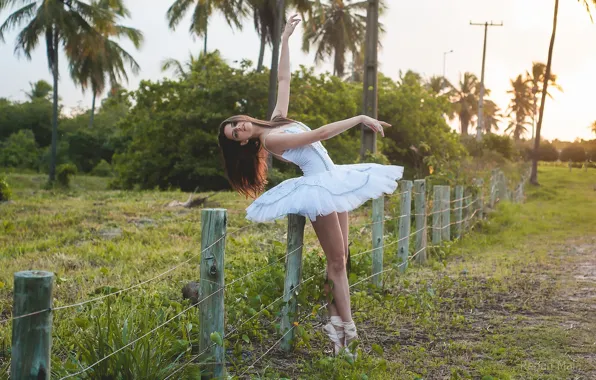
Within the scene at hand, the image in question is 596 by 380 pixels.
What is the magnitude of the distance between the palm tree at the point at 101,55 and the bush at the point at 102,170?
5476 millimetres

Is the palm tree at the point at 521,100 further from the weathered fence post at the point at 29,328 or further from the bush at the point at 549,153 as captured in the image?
the weathered fence post at the point at 29,328

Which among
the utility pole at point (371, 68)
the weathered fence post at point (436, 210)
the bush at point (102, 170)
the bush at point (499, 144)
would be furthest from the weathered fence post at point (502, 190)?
the bush at point (102, 170)

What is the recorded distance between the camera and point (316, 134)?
366 cm

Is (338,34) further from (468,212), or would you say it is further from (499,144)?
(468,212)

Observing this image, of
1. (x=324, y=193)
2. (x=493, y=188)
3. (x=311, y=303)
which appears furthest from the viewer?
(x=493, y=188)

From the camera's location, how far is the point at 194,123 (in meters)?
22.1

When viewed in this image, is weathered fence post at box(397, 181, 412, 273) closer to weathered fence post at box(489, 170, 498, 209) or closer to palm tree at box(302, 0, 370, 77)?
weathered fence post at box(489, 170, 498, 209)

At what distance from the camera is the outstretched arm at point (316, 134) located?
143 inches

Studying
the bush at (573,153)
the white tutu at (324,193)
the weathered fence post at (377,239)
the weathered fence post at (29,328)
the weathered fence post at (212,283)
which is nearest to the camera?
the weathered fence post at (29,328)

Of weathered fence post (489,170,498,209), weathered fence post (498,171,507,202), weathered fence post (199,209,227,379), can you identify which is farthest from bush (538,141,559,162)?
weathered fence post (199,209,227,379)

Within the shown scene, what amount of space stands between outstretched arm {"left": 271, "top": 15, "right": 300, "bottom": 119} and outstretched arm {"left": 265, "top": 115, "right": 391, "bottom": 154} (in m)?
0.41

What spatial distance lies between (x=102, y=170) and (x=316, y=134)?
32415 millimetres

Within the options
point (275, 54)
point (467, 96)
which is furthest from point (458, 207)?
point (467, 96)

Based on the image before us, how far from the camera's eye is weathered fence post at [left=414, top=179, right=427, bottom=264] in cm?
803
